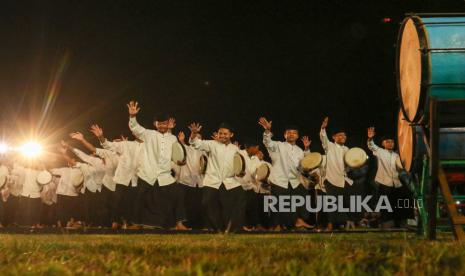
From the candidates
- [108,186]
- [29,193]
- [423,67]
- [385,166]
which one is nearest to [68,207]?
[29,193]

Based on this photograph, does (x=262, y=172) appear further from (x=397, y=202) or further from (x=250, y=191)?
(x=397, y=202)

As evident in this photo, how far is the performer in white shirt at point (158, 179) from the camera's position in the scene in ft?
38.3

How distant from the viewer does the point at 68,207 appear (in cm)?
1559

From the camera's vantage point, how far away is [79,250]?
14.3ft

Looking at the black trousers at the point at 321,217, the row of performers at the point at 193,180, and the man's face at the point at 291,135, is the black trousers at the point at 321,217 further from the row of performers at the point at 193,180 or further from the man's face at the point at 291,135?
the man's face at the point at 291,135

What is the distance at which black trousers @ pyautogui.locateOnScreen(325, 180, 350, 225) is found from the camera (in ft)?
41.0

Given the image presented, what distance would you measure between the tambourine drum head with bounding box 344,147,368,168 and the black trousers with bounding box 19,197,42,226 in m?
7.43

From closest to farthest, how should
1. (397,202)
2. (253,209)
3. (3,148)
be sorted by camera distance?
(253,209) < (397,202) < (3,148)

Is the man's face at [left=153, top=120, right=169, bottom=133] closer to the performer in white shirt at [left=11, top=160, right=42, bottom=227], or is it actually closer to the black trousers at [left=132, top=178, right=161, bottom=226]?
the black trousers at [left=132, top=178, right=161, bottom=226]

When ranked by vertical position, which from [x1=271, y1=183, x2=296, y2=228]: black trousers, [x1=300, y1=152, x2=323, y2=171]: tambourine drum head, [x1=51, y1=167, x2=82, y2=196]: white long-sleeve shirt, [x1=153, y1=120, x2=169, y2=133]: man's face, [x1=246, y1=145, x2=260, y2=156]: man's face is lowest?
[x1=271, y1=183, x2=296, y2=228]: black trousers

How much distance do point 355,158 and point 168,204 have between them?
3701mm

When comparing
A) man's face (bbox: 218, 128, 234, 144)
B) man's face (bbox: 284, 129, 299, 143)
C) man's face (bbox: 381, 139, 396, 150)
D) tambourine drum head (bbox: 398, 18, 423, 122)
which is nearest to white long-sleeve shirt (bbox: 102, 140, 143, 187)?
man's face (bbox: 218, 128, 234, 144)

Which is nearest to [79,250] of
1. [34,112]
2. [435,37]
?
[435,37]

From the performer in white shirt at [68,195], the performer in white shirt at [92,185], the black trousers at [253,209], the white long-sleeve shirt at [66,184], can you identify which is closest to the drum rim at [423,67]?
the black trousers at [253,209]
